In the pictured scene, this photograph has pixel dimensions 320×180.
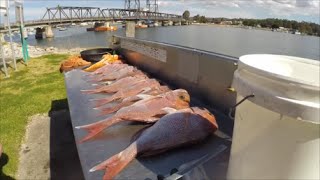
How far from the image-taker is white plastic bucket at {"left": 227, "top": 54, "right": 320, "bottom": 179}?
971mm

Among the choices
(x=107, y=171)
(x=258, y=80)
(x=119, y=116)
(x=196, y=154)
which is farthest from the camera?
(x=119, y=116)

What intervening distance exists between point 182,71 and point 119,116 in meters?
1.43

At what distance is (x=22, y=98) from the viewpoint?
8.04 m

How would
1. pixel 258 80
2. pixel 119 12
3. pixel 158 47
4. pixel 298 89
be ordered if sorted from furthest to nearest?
pixel 119 12 < pixel 158 47 < pixel 258 80 < pixel 298 89

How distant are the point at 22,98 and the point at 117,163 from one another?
6.98m

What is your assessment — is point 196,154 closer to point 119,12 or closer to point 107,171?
point 107,171

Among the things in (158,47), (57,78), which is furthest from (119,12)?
(158,47)

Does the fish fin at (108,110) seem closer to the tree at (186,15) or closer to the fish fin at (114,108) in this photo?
the fish fin at (114,108)

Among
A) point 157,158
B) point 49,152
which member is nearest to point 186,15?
point 49,152

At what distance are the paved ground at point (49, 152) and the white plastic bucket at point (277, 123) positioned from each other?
339 centimetres

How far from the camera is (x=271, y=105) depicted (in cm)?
105

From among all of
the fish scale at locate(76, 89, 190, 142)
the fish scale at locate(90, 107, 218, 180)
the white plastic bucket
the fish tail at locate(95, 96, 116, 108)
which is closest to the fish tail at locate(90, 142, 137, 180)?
the fish scale at locate(90, 107, 218, 180)

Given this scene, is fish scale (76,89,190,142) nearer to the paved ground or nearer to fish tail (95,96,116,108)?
fish tail (95,96,116,108)

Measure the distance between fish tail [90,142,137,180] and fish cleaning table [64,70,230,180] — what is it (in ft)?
0.11
